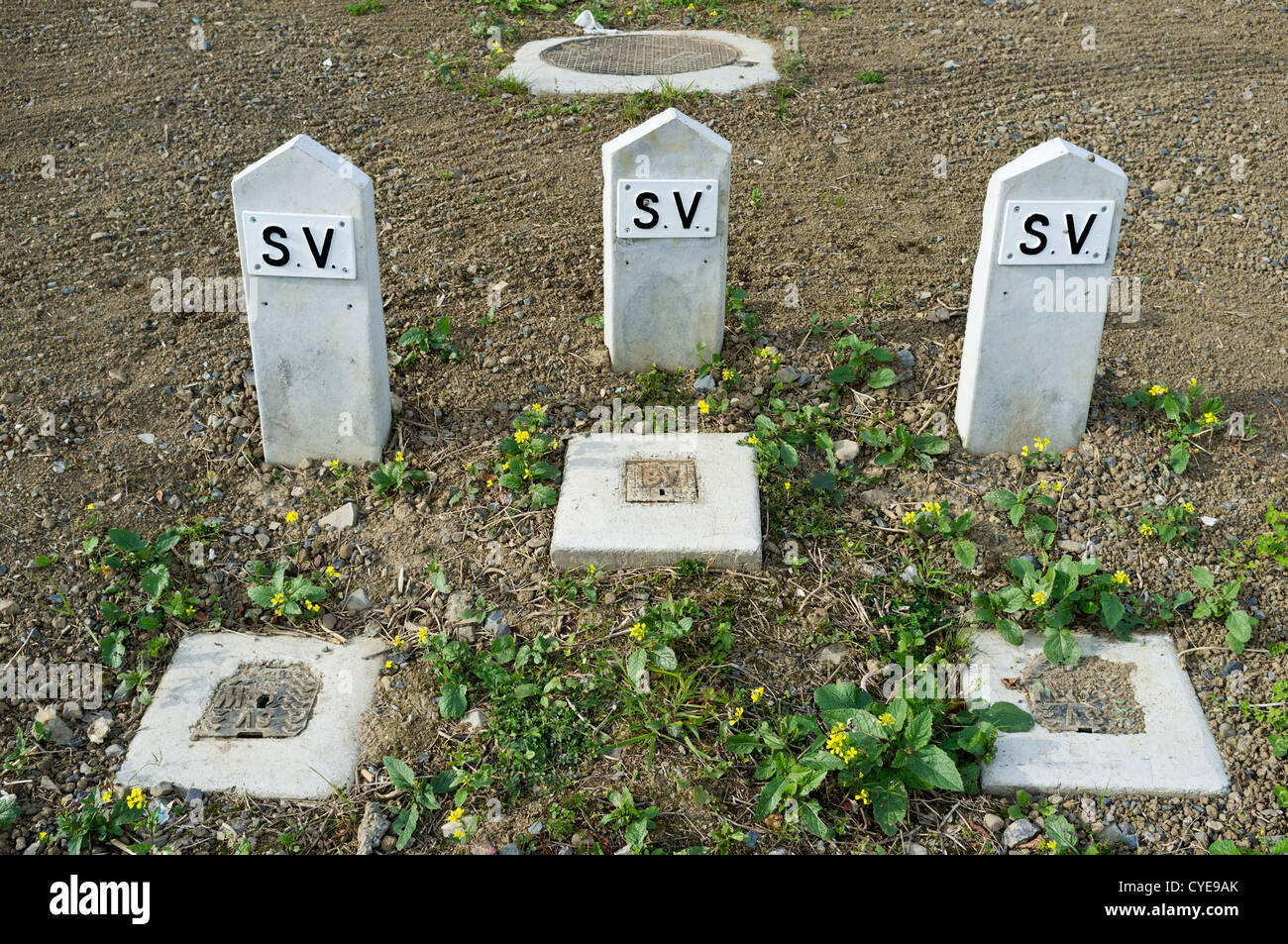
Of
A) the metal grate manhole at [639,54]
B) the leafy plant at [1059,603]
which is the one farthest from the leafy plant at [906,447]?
the metal grate manhole at [639,54]

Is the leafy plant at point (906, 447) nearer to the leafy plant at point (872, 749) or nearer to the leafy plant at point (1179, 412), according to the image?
the leafy plant at point (1179, 412)

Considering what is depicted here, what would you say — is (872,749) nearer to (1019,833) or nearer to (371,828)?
(1019,833)

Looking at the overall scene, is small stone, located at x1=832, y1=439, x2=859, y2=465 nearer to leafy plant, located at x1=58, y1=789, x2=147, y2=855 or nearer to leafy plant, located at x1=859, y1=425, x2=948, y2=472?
leafy plant, located at x1=859, y1=425, x2=948, y2=472

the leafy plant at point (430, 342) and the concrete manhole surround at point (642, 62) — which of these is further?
the concrete manhole surround at point (642, 62)

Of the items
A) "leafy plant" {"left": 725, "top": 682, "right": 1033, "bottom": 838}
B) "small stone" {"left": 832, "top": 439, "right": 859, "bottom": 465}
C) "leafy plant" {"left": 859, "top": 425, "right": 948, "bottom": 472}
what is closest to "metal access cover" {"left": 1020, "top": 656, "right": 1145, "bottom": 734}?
"leafy plant" {"left": 725, "top": 682, "right": 1033, "bottom": 838}

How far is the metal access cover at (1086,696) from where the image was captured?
3453 mm

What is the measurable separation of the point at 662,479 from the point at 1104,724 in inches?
67.3

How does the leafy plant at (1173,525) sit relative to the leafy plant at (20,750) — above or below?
above

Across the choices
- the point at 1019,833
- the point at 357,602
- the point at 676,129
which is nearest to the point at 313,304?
the point at 357,602

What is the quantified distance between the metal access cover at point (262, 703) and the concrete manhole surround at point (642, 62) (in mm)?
4371

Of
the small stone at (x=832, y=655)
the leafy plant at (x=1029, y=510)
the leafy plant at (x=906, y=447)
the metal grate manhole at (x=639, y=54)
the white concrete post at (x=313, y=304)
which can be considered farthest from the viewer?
the metal grate manhole at (x=639, y=54)

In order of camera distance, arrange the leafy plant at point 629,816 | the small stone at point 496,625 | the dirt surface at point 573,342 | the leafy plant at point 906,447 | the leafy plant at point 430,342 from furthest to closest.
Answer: the leafy plant at point 430,342 → the leafy plant at point 906,447 → the small stone at point 496,625 → the dirt surface at point 573,342 → the leafy plant at point 629,816

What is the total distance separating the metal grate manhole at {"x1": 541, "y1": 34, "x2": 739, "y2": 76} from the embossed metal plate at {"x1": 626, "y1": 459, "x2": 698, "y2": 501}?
3.64 meters

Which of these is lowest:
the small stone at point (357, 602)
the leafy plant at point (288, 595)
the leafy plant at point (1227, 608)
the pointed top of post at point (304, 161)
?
the small stone at point (357, 602)
